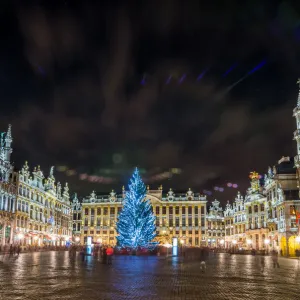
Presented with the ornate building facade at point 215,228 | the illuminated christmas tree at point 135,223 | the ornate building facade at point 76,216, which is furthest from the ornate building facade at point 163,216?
the illuminated christmas tree at point 135,223

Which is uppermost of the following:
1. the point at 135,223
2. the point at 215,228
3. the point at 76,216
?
the point at 76,216

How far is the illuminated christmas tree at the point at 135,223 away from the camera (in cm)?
5600

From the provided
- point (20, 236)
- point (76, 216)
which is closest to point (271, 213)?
point (20, 236)

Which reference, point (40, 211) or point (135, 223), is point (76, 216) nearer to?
point (40, 211)

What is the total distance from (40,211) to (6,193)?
67.4 ft

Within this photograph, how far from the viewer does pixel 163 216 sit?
131875mm

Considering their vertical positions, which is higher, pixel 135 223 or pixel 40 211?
pixel 40 211

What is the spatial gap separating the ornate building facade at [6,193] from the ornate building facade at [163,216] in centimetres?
5811

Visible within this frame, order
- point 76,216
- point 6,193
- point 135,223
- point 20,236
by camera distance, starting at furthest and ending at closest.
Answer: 1. point 76,216
2. point 20,236
3. point 6,193
4. point 135,223

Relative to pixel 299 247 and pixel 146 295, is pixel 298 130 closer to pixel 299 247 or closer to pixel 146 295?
pixel 299 247

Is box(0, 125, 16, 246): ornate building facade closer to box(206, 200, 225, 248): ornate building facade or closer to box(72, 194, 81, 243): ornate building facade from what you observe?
box(72, 194, 81, 243): ornate building facade

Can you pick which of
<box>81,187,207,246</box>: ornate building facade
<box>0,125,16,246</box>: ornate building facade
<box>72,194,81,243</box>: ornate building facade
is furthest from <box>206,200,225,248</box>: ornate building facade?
<box>0,125,16,246</box>: ornate building facade

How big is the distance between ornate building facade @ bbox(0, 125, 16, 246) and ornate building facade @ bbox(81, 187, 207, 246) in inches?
2288

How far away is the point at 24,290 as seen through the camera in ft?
57.9
